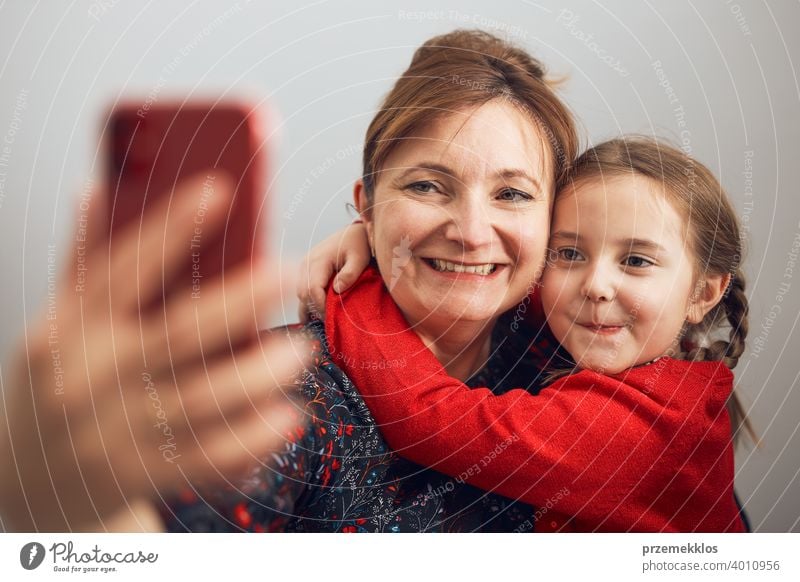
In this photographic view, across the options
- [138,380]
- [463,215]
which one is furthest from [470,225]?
[138,380]

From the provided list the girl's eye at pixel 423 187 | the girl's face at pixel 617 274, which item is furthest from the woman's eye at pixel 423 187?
the girl's face at pixel 617 274

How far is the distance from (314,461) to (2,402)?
30cm

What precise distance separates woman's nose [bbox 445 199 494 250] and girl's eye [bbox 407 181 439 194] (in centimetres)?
2

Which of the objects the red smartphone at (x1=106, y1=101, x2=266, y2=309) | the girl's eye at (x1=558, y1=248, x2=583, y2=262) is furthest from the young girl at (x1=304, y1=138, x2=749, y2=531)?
Answer: the red smartphone at (x1=106, y1=101, x2=266, y2=309)

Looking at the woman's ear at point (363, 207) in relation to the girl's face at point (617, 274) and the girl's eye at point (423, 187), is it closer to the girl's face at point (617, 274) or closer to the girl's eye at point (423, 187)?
the girl's eye at point (423, 187)

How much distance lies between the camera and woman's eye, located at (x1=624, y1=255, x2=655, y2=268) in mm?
712

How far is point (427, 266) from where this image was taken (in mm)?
708

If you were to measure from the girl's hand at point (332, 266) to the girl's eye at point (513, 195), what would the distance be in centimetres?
13

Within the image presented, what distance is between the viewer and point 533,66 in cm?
72

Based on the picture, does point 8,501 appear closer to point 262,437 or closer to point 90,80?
point 262,437

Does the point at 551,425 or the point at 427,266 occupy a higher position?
the point at 427,266

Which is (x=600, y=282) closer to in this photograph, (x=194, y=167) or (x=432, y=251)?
(x=432, y=251)

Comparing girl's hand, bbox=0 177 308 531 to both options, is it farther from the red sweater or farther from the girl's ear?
the girl's ear

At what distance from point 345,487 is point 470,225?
262 millimetres
